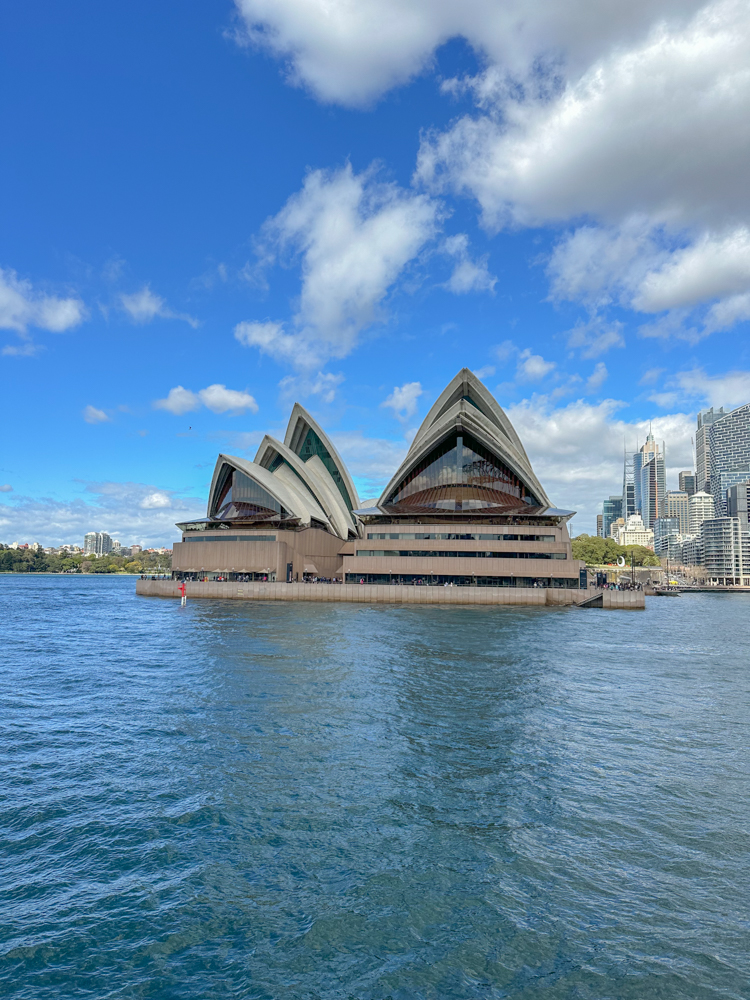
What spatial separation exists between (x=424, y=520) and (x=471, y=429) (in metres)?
9.50

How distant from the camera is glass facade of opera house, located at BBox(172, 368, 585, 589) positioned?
50500mm

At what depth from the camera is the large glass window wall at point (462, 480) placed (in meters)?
56.5

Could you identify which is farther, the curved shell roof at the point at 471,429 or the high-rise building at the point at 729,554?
the high-rise building at the point at 729,554

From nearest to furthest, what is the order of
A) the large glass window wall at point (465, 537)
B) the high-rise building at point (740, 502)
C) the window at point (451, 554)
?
the window at point (451, 554), the large glass window wall at point (465, 537), the high-rise building at point (740, 502)

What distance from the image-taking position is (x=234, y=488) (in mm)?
60125

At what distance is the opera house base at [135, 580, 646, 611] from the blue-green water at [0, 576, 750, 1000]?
29537 millimetres

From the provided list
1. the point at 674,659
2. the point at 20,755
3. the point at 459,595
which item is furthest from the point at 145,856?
the point at 459,595

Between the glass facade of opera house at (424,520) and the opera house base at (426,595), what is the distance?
2.23 metres

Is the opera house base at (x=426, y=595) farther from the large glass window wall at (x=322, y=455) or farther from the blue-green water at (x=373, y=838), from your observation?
the blue-green water at (x=373, y=838)

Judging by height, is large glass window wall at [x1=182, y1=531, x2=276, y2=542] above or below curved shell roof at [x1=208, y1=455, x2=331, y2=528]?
below

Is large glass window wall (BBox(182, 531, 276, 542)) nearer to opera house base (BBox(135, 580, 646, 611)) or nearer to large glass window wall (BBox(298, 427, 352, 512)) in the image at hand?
opera house base (BBox(135, 580, 646, 611))

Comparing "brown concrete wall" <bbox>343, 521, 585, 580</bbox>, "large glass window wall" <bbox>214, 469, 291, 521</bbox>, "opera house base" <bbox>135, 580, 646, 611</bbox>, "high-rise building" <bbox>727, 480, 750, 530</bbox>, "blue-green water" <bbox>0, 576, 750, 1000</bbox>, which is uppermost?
"high-rise building" <bbox>727, 480, 750, 530</bbox>

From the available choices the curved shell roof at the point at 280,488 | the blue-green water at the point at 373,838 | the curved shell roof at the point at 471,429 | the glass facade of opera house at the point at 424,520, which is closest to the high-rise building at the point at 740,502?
the curved shell roof at the point at 471,429

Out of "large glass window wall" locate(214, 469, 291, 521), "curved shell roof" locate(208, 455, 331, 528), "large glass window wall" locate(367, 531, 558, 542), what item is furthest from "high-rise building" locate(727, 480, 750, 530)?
"large glass window wall" locate(214, 469, 291, 521)
